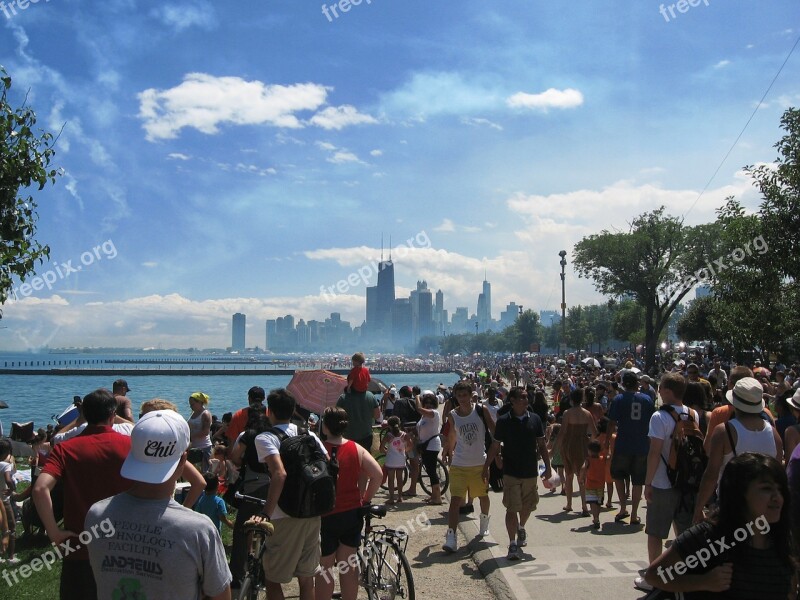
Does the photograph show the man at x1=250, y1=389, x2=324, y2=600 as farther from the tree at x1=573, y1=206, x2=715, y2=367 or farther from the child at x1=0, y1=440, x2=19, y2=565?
the tree at x1=573, y1=206, x2=715, y2=367

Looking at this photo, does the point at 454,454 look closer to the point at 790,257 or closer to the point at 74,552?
the point at 74,552

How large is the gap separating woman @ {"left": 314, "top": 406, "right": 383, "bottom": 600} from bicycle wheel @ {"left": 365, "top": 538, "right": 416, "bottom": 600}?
381 mm

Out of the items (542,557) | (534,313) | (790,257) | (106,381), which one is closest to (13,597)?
(542,557)

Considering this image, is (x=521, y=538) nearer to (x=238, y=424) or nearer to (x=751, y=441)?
(x=751, y=441)

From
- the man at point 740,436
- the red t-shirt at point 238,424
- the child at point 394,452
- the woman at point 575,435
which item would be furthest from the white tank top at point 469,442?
the child at point 394,452

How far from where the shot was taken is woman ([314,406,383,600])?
16.4 feet

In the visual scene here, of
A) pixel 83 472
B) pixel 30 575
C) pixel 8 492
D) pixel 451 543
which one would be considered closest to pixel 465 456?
pixel 451 543

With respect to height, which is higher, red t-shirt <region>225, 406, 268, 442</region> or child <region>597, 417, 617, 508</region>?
red t-shirt <region>225, 406, 268, 442</region>

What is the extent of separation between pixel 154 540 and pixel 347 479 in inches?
105

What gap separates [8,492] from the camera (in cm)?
750

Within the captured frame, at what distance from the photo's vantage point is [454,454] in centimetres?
772

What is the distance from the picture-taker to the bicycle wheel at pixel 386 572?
A: 539 cm

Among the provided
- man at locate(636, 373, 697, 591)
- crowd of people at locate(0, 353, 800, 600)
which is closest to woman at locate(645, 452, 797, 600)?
crowd of people at locate(0, 353, 800, 600)

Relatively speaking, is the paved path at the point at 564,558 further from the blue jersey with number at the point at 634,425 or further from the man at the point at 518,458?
the blue jersey with number at the point at 634,425
